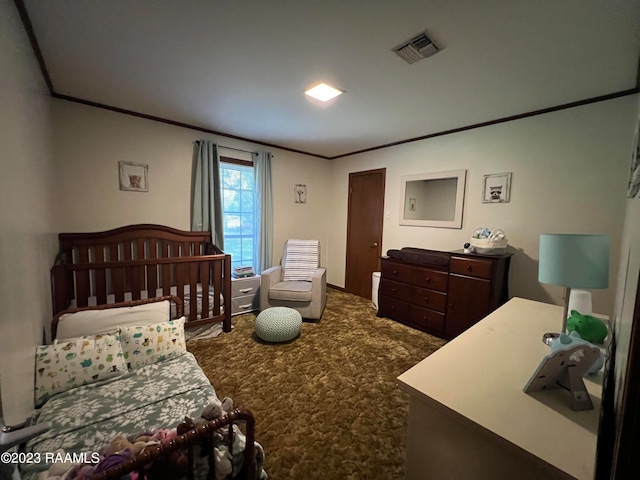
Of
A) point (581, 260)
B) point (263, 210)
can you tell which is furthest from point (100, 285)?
point (581, 260)

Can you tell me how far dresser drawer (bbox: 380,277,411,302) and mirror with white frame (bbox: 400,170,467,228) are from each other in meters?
0.93

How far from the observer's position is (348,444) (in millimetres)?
1508

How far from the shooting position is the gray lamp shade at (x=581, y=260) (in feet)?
3.44

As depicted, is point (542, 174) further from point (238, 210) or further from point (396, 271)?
point (238, 210)

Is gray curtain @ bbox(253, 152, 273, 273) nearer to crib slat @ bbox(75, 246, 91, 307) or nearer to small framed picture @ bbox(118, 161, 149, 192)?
small framed picture @ bbox(118, 161, 149, 192)

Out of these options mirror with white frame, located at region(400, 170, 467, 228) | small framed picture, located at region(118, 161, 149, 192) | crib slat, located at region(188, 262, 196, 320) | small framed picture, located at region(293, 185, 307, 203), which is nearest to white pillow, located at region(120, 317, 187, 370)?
crib slat, located at region(188, 262, 196, 320)

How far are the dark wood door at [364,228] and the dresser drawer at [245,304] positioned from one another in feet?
5.58

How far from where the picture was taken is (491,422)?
749 mm

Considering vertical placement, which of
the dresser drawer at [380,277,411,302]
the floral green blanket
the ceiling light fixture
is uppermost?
the ceiling light fixture

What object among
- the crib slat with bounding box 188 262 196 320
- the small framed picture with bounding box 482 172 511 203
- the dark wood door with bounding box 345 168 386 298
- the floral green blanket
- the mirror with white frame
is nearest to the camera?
the floral green blanket

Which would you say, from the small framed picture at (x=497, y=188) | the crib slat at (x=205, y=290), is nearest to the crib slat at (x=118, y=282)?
the crib slat at (x=205, y=290)

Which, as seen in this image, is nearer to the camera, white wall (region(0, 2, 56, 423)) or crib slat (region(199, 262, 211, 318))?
white wall (region(0, 2, 56, 423))

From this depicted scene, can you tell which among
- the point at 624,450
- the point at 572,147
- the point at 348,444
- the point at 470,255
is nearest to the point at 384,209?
the point at 470,255

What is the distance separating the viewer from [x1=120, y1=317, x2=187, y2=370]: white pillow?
4.97 feet
